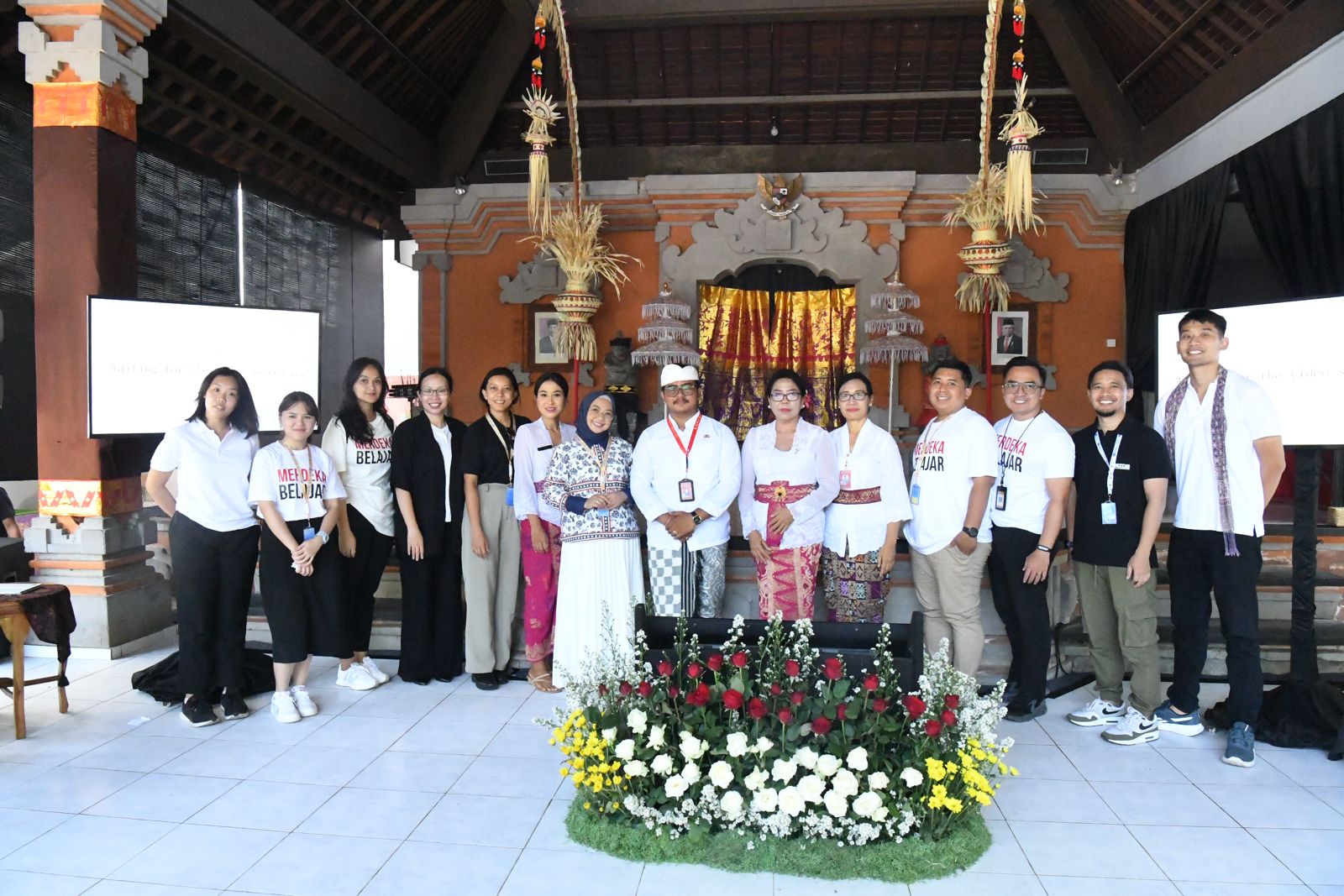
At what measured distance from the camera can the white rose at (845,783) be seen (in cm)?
228

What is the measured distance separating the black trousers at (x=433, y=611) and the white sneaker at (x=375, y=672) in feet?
0.26

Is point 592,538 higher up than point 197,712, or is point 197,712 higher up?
point 592,538

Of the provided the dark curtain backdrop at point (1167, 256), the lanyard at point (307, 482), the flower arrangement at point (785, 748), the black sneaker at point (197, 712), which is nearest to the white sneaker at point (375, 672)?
the black sneaker at point (197, 712)

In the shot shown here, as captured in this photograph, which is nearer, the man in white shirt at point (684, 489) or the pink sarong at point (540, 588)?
the man in white shirt at point (684, 489)

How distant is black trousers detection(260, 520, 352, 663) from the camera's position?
3445mm

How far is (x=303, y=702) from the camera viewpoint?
138 inches

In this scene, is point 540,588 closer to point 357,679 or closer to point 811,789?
point 357,679

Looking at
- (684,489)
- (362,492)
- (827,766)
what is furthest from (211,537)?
(827,766)

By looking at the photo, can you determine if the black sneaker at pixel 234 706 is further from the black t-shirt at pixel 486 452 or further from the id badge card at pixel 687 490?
the id badge card at pixel 687 490

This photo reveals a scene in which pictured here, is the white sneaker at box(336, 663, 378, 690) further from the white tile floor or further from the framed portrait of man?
the framed portrait of man

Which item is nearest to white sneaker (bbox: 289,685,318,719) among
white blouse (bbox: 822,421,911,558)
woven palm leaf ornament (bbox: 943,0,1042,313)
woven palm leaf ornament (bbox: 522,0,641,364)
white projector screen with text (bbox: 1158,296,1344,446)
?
white blouse (bbox: 822,421,911,558)

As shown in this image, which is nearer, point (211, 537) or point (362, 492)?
point (211, 537)

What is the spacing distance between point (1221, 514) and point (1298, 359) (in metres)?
0.83

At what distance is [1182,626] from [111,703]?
4.36 meters
